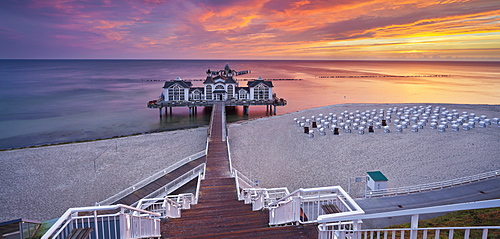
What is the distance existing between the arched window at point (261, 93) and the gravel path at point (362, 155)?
20.1 m

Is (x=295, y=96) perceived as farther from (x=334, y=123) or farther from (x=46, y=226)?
(x=46, y=226)

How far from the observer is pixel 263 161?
19.3 metres

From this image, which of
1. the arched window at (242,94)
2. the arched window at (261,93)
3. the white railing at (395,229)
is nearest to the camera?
the white railing at (395,229)

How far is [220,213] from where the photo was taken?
292 inches

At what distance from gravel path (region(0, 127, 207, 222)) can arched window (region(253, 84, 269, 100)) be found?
21110mm

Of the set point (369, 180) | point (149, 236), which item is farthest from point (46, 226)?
point (369, 180)

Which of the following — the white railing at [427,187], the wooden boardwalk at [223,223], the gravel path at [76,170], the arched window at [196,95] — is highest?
the arched window at [196,95]

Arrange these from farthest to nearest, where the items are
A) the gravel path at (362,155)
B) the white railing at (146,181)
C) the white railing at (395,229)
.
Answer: the gravel path at (362,155) < the white railing at (146,181) < the white railing at (395,229)

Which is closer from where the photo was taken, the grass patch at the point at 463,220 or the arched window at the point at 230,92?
the grass patch at the point at 463,220

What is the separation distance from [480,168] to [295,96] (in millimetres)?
46345

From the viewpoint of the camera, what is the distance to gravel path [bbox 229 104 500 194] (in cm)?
1603

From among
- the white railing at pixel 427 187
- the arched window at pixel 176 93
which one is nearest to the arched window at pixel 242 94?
the arched window at pixel 176 93

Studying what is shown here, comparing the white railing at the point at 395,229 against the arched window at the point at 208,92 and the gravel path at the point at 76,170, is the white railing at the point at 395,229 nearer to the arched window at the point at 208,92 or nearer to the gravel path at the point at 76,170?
the gravel path at the point at 76,170

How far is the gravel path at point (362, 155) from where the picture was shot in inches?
631
